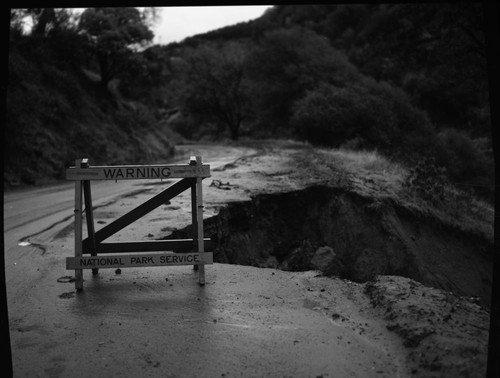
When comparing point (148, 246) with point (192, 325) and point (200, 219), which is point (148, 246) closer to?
point (200, 219)

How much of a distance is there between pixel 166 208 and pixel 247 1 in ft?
23.1

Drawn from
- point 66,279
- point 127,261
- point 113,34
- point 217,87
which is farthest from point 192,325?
point 217,87

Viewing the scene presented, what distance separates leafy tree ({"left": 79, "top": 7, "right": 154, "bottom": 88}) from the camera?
26422 mm

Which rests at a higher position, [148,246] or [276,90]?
[276,90]

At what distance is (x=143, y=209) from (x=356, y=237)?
680 cm

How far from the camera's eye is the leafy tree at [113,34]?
86.7ft

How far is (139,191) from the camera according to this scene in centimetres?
1343

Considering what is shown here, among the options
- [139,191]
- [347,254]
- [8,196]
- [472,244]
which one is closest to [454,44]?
[472,244]

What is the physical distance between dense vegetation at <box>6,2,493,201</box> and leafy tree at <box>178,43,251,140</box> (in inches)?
3.9

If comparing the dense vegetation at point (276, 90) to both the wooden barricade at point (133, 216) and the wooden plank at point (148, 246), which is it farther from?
the wooden barricade at point (133, 216)

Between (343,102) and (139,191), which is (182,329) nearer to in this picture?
(139,191)

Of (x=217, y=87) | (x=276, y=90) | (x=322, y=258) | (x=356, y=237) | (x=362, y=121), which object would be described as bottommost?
(x=356, y=237)

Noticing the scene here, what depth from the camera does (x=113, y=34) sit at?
26.4 meters

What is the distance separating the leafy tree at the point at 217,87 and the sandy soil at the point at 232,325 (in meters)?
38.3
